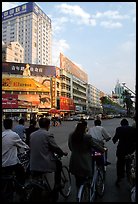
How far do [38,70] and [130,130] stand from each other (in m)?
70.0

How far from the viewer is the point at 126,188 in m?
5.88

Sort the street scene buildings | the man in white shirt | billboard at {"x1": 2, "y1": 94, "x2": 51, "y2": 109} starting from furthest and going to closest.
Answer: the street scene buildings → billboard at {"x1": 2, "y1": 94, "x2": 51, "y2": 109} → the man in white shirt

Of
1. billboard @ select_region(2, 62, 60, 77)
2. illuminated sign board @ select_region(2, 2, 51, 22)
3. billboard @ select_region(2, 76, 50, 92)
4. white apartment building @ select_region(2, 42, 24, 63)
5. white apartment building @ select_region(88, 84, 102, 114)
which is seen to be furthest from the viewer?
illuminated sign board @ select_region(2, 2, 51, 22)

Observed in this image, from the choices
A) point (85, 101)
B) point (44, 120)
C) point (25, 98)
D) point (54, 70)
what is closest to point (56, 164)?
point (44, 120)

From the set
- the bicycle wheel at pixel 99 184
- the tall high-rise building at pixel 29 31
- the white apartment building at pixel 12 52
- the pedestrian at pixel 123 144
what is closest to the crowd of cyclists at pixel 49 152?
the bicycle wheel at pixel 99 184

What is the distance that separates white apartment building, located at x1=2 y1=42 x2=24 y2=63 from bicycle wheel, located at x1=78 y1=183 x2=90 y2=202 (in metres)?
108

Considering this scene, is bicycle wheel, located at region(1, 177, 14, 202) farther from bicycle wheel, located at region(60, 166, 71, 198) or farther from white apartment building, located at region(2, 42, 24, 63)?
white apartment building, located at region(2, 42, 24, 63)

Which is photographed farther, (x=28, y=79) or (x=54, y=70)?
(x=54, y=70)

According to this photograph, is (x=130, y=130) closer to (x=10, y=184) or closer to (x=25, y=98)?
(x=10, y=184)

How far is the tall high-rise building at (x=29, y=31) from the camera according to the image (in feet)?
448

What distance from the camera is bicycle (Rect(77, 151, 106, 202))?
13.4 feet

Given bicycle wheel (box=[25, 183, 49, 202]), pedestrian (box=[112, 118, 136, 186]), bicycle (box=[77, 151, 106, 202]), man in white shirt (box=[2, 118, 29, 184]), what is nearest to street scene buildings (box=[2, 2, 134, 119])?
pedestrian (box=[112, 118, 136, 186])

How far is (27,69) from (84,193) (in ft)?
232

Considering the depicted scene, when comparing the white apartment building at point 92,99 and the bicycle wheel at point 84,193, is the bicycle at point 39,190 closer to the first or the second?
the bicycle wheel at point 84,193
